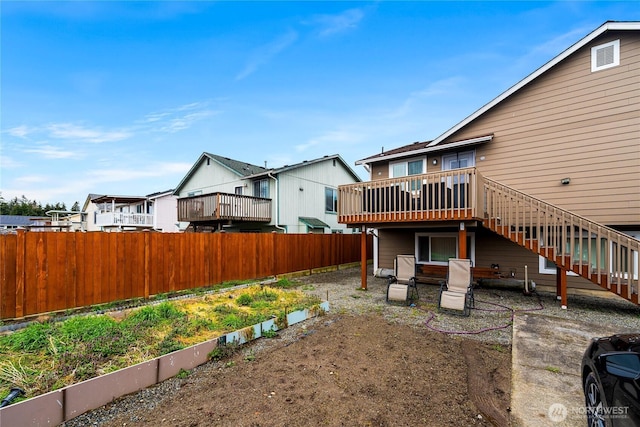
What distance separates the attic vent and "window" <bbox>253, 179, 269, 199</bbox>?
1456 cm

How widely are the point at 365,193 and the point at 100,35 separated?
10.3m

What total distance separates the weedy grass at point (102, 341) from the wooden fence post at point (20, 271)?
126 centimetres

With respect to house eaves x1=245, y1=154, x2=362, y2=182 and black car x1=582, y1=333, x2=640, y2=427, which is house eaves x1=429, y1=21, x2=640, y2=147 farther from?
house eaves x1=245, y1=154, x2=362, y2=182

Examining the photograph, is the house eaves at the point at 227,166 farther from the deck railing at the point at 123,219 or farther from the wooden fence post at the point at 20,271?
the wooden fence post at the point at 20,271

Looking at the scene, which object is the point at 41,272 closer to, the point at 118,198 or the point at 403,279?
the point at 403,279

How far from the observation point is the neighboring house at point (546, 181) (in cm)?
706

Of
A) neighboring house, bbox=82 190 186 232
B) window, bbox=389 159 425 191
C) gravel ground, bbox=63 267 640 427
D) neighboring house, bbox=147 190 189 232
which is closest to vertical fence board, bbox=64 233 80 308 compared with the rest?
gravel ground, bbox=63 267 640 427

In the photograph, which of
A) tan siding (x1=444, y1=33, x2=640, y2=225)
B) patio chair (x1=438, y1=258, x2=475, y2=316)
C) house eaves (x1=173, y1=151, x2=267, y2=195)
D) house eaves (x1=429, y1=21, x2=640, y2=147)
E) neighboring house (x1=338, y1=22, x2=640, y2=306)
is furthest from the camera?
house eaves (x1=173, y1=151, x2=267, y2=195)

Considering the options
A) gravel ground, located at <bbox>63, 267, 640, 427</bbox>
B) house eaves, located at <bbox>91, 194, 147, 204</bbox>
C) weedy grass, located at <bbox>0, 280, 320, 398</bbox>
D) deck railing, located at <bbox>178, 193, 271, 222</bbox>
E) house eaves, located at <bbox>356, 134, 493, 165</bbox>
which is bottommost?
gravel ground, located at <bbox>63, 267, 640, 427</bbox>

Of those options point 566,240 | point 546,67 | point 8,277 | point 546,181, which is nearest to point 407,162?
point 546,181

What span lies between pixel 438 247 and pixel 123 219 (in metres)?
23.0

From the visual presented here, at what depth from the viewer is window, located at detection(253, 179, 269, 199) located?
57.1ft

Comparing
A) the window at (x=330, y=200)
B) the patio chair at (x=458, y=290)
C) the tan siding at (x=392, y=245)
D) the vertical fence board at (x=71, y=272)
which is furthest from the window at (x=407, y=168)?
the vertical fence board at (x=71, y=272)

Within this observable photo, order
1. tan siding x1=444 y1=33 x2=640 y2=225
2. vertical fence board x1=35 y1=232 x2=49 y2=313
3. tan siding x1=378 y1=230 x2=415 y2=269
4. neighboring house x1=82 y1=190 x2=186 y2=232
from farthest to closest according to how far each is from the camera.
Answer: neighboring house x1=82 y1=190 x2=186 y2=232 < tan siding x1=378 y1=230 x2=415 y2=269 < tan siding x1=444 y1=33 x2=640 y2=225 < vertical fence board x1=35 y1=232 x2=49 y2=313
